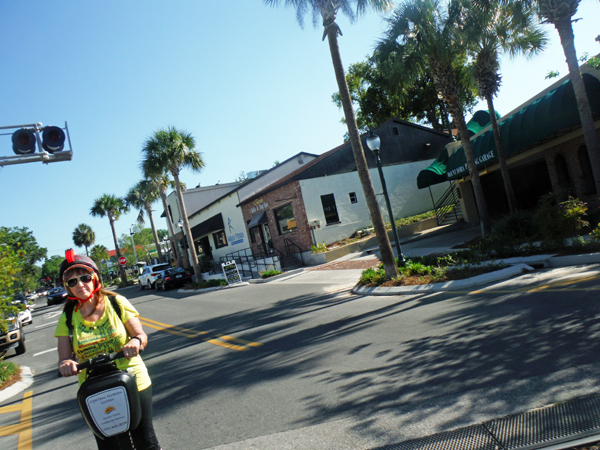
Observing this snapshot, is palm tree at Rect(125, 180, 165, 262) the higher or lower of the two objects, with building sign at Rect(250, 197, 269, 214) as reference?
higher

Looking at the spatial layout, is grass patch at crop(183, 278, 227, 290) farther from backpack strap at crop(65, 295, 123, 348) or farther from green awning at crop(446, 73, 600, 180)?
backpack strap at crop(65, 295, 123, 348)

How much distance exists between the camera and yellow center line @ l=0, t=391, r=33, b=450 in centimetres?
514

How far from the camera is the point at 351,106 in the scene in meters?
11.7

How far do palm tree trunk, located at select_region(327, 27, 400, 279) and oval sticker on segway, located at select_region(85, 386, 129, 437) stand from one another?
360 inches

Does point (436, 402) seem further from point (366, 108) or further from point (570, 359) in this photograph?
point (366, 108)

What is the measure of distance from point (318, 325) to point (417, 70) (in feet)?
36.4

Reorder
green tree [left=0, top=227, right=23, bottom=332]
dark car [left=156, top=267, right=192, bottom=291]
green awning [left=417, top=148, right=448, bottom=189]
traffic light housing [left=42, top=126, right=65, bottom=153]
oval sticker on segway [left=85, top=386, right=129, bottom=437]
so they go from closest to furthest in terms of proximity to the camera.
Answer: oval sticker on segway [left=85, top=386, right=129, bottom=437] → traffic light housing [left=42, top=126, right=65, bottom=153] → green tree [left=0, top=227, right=23, bottom=332] → green awning [left=417, top=148, right=448, bottom=189] → dark car [left=156, top=267, right=192, bottom=291]

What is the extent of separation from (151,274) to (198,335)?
70.9 feet

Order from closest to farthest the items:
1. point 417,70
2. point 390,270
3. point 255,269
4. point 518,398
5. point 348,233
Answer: point 518,398
point 390,270
point 417,70
point 348,233
point 255,269

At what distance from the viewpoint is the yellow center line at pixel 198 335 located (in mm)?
7688

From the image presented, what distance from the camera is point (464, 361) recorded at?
474cm

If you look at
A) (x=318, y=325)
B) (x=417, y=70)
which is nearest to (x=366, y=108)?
(x=417, y=70)

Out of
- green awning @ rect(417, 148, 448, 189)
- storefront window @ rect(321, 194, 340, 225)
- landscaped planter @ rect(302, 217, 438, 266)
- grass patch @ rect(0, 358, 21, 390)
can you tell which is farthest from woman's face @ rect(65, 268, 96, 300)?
storefront window @ rect(321, 194, 340, 225)

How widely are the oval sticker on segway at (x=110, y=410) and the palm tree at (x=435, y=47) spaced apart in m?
13.6
